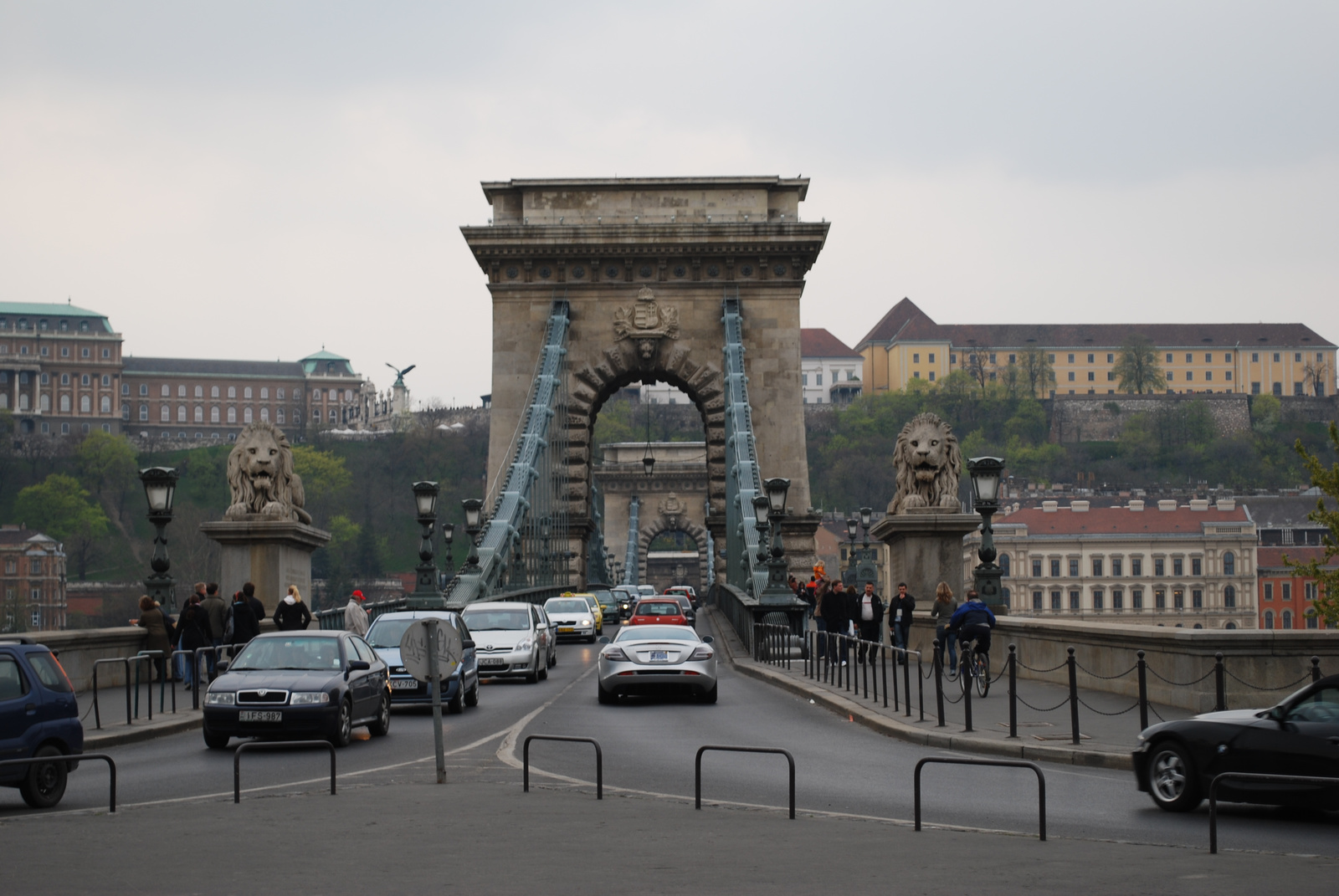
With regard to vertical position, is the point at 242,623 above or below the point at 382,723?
above

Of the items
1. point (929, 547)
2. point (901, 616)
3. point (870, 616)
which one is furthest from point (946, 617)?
point (870, 616)

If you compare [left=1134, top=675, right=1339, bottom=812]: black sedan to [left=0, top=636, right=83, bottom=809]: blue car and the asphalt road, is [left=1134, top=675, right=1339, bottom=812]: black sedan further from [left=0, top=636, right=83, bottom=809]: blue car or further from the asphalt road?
[left=0, top=636, right=83, bottom=809]: blue car

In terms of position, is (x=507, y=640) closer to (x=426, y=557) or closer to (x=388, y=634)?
(x=388, y=634)

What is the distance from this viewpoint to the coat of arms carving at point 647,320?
167 ft

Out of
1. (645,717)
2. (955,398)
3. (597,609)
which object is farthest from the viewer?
(955,398)

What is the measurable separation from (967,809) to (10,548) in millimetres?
129058

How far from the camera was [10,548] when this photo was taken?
129 m

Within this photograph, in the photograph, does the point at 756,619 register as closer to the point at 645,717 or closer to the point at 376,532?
the point at 645,717

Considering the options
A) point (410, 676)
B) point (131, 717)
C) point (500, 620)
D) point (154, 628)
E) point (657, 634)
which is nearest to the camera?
point (131, 717)

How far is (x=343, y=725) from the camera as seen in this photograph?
17016 millimetres

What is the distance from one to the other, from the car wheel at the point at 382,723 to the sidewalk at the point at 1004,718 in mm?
5664

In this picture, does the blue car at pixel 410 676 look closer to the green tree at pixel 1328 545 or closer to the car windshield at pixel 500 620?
the car windshield at pixel 500 620

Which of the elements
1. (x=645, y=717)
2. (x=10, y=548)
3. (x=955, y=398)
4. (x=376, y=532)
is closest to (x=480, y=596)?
(x=645, y=717)

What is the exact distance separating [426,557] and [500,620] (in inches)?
185
